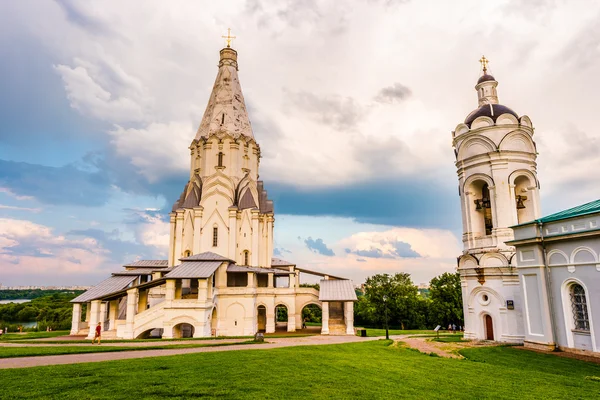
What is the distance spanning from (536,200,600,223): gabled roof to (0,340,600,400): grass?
226 inches

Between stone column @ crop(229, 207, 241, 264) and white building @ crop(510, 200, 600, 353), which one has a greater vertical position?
stone column @ crop(229, 207, 241, 264)

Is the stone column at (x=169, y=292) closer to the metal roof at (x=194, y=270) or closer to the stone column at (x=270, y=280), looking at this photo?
the metal roof at (x=194, y=270)

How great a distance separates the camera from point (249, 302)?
31.4 m

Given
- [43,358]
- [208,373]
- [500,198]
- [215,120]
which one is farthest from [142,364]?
[215,120]

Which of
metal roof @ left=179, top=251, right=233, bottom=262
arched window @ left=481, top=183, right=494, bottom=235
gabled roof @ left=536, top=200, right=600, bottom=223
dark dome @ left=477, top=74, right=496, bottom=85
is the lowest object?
metal roof @ left=179, top=251, right=233, bottom=262

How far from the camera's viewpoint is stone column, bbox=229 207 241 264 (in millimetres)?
35388

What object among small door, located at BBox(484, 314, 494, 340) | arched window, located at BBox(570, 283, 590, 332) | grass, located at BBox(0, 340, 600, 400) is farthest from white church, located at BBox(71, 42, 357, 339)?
arched window, located at BBox(570, 283, 590, 332)

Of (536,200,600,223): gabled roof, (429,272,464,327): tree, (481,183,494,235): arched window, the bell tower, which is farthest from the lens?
(429,272,464,327): tree

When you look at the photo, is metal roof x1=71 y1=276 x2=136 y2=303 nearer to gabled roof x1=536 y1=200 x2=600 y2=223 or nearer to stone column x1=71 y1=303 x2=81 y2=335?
stone column x1=71 y1=303 x2=81 y2=335

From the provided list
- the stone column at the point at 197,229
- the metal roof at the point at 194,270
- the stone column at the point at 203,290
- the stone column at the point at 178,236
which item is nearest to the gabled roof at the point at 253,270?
the metal roof at the point at 194,270

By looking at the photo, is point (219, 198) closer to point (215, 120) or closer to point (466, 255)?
point (215, 120)

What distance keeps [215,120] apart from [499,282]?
3123 cm

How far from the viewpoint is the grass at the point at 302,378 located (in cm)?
822

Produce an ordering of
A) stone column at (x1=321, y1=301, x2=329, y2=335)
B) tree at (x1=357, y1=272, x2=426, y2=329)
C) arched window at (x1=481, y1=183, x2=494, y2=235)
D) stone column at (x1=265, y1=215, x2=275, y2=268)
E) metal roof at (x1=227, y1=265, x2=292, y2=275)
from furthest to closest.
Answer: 1. tree at (x1=357, y1=272, x2=426, y2=329)
2. stone column at (x1=265, y1=215, x2=275, y2=268)
3. metal roof at (x1=227, y1=265, x2=292, y2=275)
4. stone column at (x1=321, y1=301, x2=329, y2=335)
5. arched window at (x1=481, y1=183, x2=494, y2=235)
